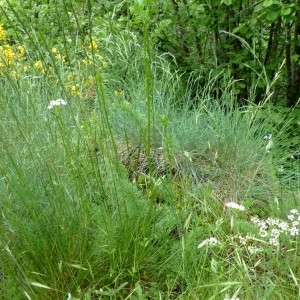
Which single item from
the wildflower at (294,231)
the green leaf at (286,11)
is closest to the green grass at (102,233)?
the wildflower at (294,231)

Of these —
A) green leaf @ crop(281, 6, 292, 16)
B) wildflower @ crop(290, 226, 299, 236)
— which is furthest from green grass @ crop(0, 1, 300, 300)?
green leaf @ crop(281, 6, 292, 16)

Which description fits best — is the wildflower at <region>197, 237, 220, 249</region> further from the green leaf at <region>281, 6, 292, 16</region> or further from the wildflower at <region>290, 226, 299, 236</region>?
the green leaf at <region>281, 6, 292, 16</region>

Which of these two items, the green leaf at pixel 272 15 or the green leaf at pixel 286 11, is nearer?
the green leaf at pixel 286 11

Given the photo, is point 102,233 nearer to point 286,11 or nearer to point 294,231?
point 294,231

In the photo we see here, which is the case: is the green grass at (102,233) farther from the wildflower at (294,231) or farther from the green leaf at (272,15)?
the green leaf at (272,15)

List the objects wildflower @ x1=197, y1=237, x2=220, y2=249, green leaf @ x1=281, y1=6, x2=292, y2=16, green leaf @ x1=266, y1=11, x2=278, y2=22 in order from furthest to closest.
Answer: green leaf @ x1=266, y1=11, x2=278, y2=22 < green leaf @ x1=281, y1=6, x2=292, y2=16 < wildflower @ x1=197, y1=237, x2=220, y2=249

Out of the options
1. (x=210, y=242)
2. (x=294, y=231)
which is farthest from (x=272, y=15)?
(x=210, y=242)

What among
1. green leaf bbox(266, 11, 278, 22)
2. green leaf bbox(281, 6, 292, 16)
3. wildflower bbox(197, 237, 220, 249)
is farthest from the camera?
green leaf bbox(266, 11, 278, 22)

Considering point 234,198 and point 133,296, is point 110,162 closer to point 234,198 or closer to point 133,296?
point 133,296

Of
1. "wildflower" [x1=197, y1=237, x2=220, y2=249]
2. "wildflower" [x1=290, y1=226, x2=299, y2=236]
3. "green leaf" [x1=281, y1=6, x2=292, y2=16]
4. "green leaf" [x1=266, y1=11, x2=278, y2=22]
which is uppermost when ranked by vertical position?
"green leaf" [x1=281, y1=6, x2=292, y2=16]

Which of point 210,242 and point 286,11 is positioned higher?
point 286,11

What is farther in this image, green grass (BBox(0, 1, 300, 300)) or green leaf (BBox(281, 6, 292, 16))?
green leaf (BBox(281, 6, 292, 16))

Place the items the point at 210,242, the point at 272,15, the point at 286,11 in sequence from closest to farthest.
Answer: the point at 210,242
the point at 286,11
the point at 272,15

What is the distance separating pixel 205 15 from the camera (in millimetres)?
4109
